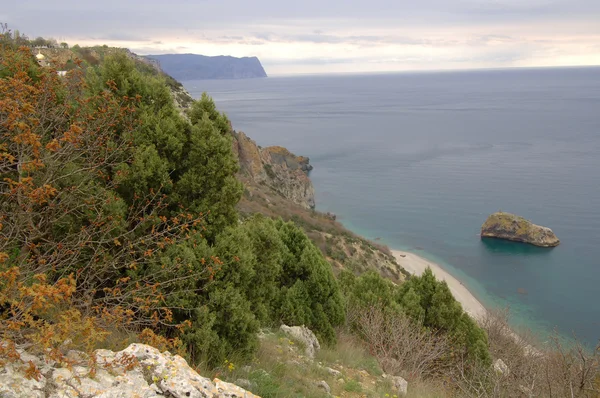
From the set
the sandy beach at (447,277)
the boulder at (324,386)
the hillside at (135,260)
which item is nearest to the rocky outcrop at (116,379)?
the hillside at (135,260)

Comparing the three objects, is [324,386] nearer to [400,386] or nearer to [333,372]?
[333,372]

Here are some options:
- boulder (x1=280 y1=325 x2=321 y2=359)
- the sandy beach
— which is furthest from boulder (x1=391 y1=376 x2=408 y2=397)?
the sandy beach

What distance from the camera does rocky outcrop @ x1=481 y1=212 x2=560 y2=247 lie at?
4772 centimetres

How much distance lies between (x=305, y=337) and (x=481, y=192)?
59.8 meters

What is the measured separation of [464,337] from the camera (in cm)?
1525

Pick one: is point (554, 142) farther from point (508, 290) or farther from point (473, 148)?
point (508, 290)

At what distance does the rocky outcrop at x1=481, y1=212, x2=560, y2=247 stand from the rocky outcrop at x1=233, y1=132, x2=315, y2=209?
24.2 meters

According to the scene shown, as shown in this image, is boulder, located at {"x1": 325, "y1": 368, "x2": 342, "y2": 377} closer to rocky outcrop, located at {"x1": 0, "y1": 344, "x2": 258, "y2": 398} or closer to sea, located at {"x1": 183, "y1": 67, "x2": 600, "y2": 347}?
rocky outcrop, located at {"x1": 0, "y1": 344, "x2": 258, "y2": 398}

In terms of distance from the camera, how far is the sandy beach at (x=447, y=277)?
118 feet

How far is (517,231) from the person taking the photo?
161 feet

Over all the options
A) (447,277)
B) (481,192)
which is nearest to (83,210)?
(447,277)

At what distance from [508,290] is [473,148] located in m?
58.5

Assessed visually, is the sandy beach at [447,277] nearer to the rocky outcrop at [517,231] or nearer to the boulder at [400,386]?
the rocky outcrop at [517,231]

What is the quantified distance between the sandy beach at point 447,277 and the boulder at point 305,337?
24652mm
